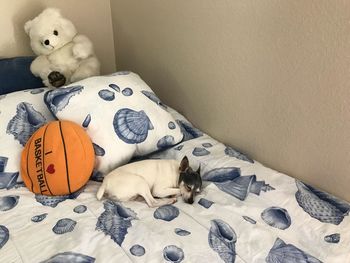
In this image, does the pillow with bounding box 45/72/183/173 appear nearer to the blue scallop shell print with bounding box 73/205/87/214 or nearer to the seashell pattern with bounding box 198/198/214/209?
the blue scallop shell print with bounding box 73/205/87/214

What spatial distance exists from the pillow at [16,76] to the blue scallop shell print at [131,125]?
0.53 meters

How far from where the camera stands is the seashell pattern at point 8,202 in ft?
3.98

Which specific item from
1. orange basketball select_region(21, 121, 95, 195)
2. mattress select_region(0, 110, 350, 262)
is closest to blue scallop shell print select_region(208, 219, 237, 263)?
mattress select_region(0, 110, 350, 262)

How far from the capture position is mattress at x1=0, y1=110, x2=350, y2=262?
100 cm

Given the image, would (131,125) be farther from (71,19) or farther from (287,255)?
(71,19)

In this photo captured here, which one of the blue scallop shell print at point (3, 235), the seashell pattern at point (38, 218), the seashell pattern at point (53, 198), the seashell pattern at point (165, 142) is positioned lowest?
the seashell pattern at point (53, 198)

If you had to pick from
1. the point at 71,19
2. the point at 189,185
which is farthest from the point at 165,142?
the point at 71,19

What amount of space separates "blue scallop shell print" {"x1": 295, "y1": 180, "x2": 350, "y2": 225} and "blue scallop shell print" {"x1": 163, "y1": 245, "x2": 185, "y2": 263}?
1.37 ft

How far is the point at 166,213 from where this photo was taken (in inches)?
46.4

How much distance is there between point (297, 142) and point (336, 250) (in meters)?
0.39

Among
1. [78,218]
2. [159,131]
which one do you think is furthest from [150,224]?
[159,131]

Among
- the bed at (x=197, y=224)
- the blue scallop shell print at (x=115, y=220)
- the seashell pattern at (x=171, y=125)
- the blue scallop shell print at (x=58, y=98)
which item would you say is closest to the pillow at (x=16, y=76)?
the blue scallop shell print at (x=58, y=98)

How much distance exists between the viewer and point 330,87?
1136 mm

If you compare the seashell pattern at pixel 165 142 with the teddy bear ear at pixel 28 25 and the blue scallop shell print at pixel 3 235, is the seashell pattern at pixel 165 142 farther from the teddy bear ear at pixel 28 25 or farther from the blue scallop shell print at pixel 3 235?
the teddy bear ear at pixel 28 25
